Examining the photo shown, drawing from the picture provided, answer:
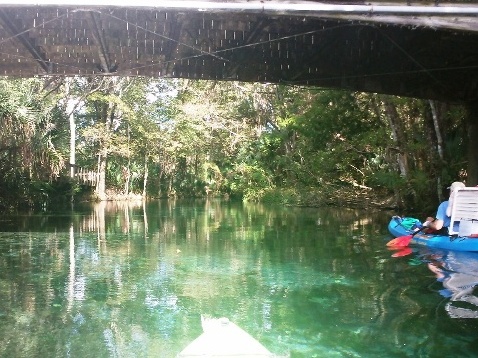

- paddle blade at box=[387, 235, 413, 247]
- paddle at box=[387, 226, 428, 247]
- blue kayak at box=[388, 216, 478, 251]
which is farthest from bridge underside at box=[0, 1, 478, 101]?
paddle blade at box=[387, 235, 413, 247]

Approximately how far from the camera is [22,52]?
7445mm

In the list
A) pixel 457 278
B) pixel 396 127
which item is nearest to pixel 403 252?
pixel 457 278

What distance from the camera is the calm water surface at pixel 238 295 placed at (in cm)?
467

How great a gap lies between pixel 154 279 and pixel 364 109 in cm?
1133

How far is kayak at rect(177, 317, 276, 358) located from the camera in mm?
3164

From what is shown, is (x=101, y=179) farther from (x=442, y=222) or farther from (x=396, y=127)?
(x=442, y=222)

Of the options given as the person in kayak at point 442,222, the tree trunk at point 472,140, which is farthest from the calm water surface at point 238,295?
the tree trunk at point 472,140

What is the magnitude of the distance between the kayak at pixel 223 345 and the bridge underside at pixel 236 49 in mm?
3650

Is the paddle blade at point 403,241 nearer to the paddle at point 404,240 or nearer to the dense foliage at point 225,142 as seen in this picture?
the paddle at point 404,240

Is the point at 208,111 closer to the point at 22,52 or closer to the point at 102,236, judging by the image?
the point at 102,236

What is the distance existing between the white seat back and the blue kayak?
6.8 inches

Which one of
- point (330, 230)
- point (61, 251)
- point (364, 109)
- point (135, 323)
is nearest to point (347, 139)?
point (364, 109)

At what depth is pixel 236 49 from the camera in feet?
24.7

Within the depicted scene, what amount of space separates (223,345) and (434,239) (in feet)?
24.6
